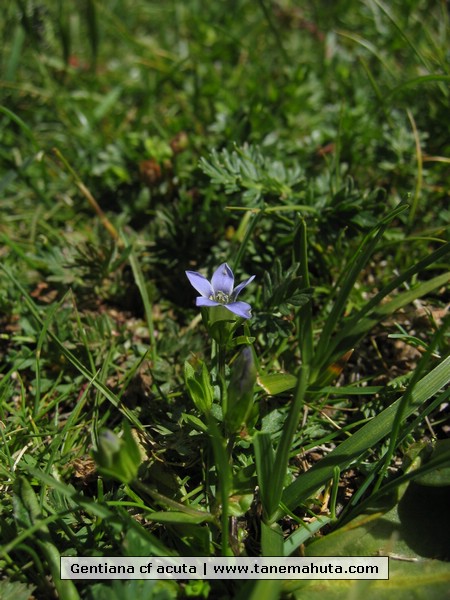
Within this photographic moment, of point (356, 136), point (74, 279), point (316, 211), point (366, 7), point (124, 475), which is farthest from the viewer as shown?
point (366, 7)

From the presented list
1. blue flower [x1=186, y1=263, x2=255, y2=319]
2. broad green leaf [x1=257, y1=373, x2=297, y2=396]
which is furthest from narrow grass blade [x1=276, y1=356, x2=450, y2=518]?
blue flower [x1=186, y1=263, x2=255, y2=319]

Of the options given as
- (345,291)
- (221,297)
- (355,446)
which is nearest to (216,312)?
(221,297)

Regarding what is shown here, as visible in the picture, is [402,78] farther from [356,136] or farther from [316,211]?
[316,211]

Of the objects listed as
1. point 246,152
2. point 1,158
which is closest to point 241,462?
point 246,152

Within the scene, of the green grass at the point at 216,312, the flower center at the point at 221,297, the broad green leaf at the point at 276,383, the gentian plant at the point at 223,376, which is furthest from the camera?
the broad green leaf at the point at 276,383
